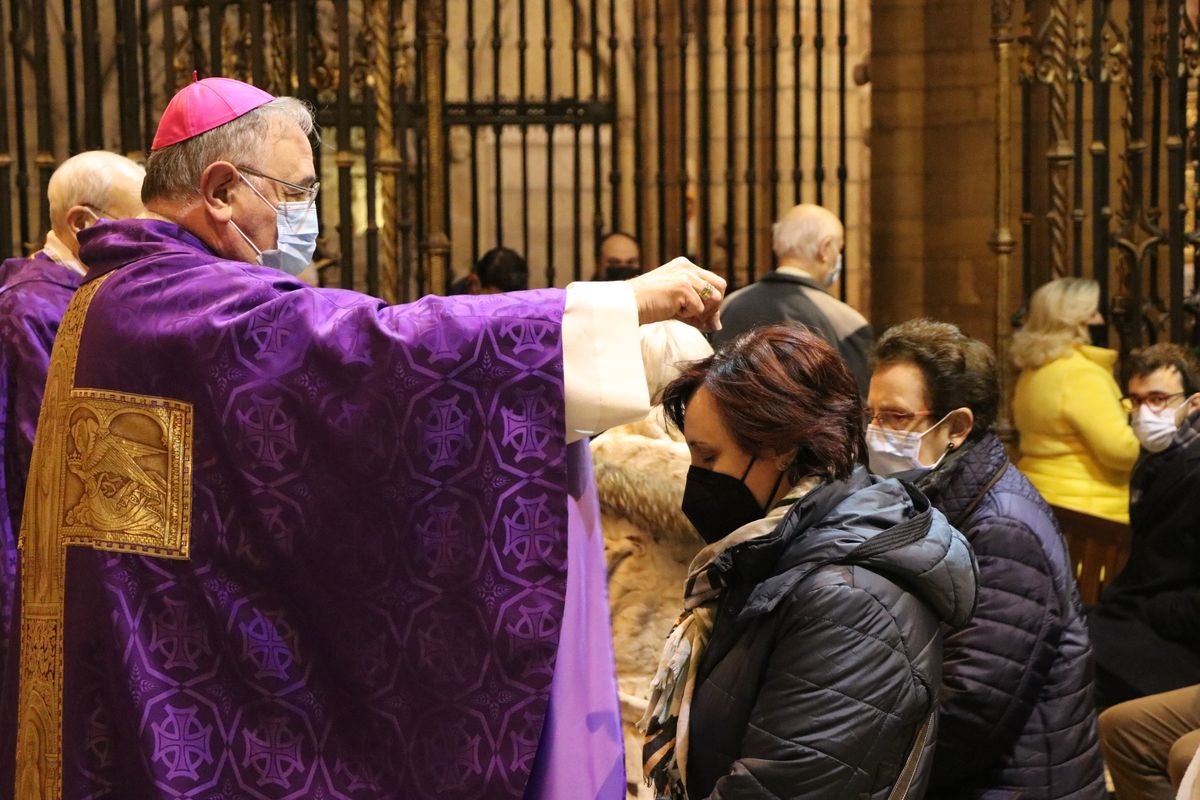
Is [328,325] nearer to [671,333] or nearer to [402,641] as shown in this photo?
[402,641]

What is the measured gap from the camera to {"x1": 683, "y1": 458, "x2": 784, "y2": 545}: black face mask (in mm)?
2316

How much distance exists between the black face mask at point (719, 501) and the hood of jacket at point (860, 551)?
0.30 feet

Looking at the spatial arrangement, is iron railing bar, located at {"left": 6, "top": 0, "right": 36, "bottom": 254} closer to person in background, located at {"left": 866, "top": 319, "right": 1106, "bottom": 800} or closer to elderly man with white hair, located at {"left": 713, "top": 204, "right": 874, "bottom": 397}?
elderly man with white hair, located at {"left": 713, "top": 204, "right": 874, "bottom": 397}

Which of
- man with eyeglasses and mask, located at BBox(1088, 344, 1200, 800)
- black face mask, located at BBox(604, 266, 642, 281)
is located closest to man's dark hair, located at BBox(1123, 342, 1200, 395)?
man with eyeglasses and mask, located at BBox(1088, 344, 1200, 800)

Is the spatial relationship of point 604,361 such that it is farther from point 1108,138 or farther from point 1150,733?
point 1108,138

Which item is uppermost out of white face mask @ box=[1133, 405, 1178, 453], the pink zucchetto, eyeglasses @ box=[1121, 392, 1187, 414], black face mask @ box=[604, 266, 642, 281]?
the pink zucchetto

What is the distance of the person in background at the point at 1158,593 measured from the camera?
4.25 meters

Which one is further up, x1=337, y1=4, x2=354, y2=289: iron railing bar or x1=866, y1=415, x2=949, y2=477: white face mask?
x1=337, y1=4, x2=354, y2=289: iron railing bar

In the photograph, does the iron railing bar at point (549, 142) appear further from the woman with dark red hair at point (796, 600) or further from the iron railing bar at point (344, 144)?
the woman with dark red hair at point (796, 600)

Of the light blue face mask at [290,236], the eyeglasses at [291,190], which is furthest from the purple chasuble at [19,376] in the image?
the eyeglasses at [291,190]

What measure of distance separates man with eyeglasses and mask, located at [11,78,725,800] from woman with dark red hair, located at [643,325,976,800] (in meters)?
0.13

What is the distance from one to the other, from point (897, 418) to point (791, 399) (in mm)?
1193

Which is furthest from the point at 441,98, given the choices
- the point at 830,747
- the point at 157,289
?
the point at 830,747

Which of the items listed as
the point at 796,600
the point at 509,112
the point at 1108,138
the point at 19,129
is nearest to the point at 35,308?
the point at 796,600
